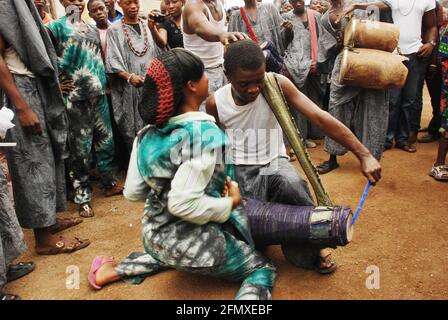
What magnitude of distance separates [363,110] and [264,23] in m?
1.48

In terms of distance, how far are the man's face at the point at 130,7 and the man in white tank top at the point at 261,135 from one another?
1.91m

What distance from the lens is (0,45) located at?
93.8 inches

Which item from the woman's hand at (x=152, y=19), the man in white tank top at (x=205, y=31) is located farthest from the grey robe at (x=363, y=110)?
the woman's hand at (x=152, y=19)

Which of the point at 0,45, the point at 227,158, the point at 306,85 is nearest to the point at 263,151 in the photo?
→ the point at 227,158

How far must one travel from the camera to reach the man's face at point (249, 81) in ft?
6.70

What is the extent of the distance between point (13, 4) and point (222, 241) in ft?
6.37

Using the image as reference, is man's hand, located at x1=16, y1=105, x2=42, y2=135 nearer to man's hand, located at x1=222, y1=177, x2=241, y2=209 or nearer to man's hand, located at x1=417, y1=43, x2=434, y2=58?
man's hand, located at x1=222, y1=177, x2=241, y2=209

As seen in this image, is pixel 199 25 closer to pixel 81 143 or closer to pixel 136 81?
pixel 136 81

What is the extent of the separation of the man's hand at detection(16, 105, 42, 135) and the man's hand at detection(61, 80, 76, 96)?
2.98 ft

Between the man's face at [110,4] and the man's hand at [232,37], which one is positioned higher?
the man's face at [110,4]

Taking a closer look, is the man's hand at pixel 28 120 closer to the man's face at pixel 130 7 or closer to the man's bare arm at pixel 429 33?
the man's face at pixel 130 7

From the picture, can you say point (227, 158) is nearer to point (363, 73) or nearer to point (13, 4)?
point (13, 4)

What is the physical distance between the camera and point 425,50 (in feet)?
14.1

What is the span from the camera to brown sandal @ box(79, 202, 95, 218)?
3.40 metres
